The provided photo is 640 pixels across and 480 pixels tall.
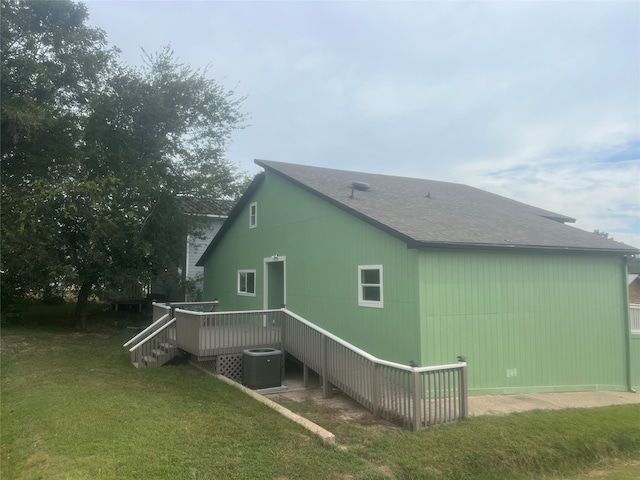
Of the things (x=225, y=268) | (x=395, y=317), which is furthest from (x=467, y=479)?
(x=225, y=268)

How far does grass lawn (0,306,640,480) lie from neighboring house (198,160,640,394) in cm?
170

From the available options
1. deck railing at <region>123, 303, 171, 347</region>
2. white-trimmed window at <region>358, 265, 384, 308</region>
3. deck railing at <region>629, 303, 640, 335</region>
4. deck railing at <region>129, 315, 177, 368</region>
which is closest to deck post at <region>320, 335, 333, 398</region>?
white-trimmed window at <region>358, 265, 384, 308</region>

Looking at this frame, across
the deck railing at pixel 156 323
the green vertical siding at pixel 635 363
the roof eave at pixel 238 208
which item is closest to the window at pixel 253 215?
the roof eave at pixel 238 208

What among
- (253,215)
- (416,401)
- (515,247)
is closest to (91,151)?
(253,215)

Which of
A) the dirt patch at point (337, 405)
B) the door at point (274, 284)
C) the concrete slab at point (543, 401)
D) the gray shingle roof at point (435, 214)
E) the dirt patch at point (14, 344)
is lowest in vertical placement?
the concrete slab at point (543, 401)

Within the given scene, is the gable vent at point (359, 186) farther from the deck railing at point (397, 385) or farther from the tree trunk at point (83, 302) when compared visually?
the tree trunk at point (83, 302)

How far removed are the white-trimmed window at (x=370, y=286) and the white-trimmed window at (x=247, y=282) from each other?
5526mm

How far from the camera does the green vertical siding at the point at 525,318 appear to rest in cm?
819

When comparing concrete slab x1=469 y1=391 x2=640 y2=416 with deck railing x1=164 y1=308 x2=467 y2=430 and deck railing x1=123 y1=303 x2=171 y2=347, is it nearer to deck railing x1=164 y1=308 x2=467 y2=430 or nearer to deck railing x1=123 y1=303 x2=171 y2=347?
deck railing x1=164 y1=308 x2=467 y2=430

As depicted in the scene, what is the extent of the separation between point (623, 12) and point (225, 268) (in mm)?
13711

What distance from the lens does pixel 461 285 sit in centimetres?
841

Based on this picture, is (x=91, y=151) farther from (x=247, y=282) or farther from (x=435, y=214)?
(x=435, y=214)

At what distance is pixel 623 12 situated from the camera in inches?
384

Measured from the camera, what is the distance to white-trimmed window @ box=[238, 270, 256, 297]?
14.3 meters
